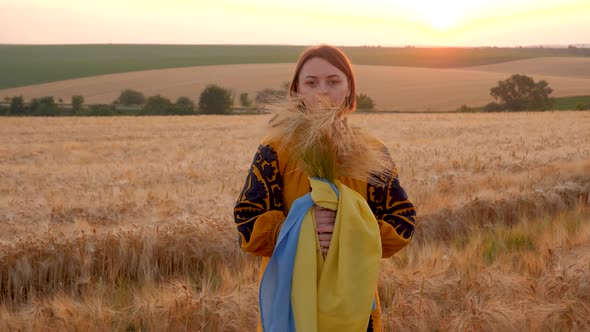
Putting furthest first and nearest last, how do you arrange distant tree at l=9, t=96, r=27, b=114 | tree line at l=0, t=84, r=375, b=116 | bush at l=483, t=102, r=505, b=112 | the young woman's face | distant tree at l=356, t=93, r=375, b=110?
bush at l=483, t=102, r=505, b=112, distant tree at l=356, t=93, r=375, b=110, distant tree at l=9, t=96, r=27, b=114, tree line at l=0, t=84, r=375, b=116, the young woman's face

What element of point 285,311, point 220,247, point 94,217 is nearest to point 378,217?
point 285,311

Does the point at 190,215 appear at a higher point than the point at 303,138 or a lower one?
lower

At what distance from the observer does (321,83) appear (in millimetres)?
2311

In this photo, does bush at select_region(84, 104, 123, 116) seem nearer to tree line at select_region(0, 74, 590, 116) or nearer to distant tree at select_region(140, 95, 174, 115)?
tree line at select_region(0, 74, 590, 116)

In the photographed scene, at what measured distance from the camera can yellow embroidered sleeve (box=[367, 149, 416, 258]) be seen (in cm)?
224

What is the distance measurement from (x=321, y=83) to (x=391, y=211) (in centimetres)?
58

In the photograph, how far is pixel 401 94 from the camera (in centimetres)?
5553

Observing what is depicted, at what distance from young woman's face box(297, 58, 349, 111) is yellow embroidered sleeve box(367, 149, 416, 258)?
0.31 m

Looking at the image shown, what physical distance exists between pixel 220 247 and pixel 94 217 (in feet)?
5.44

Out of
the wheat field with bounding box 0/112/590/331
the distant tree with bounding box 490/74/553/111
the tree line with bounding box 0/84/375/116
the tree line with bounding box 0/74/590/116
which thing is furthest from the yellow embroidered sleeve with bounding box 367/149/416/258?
the distant tree with bounding box 490/74/553/111

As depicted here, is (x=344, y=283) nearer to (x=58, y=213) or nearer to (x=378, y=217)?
(x=378, y=217)

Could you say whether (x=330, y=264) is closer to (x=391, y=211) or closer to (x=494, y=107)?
(x=391, y=211)

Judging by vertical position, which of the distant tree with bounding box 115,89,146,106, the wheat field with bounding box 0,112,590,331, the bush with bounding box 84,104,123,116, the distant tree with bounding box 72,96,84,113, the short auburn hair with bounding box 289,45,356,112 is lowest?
the wheat field with bounding box 0,112,590,331

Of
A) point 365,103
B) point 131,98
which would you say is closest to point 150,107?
point 131,98
